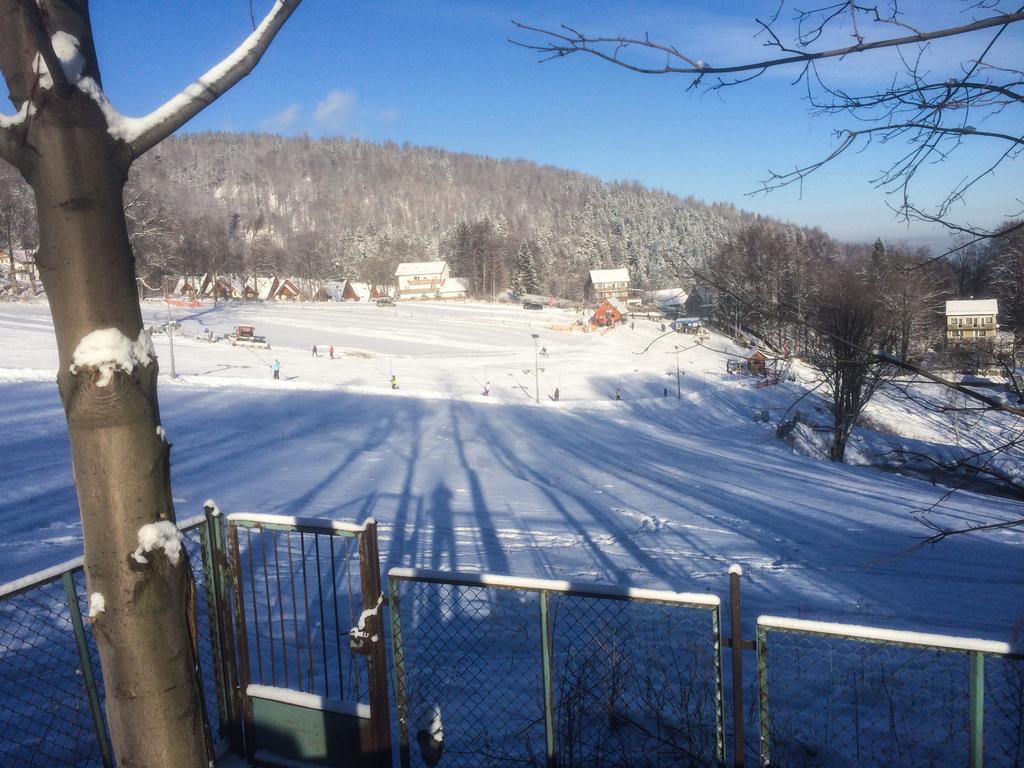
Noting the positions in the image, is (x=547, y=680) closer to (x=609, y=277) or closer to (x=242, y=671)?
(x=242, y=671)

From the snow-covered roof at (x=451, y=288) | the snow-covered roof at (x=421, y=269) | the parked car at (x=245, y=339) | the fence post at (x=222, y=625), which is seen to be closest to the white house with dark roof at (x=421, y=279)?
the snow-covered roof at (x=421, y=269)

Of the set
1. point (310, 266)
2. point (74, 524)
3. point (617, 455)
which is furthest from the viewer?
point (310, 266)

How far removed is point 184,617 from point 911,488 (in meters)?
21.5

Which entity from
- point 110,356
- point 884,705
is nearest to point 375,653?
point 110,356

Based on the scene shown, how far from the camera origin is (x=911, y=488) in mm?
19641

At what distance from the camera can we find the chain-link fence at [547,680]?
3764 millimetres

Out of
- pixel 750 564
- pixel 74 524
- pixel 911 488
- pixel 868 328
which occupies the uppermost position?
pixel 868 328

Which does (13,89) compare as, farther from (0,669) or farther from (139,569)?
(0,669)

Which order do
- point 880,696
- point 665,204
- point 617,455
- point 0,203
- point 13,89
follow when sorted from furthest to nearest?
point 665,204 → point 0,203 → point 617,455 → point 880,696 → point 13,89

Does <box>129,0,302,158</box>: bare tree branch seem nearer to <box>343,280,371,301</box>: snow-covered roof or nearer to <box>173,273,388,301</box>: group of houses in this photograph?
<box>173,273,388,301</box>: group of houses

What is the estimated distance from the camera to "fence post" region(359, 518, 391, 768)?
360 cm

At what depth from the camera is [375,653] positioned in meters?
3.61

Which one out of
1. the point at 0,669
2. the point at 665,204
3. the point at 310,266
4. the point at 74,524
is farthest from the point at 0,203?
the point at 665,204

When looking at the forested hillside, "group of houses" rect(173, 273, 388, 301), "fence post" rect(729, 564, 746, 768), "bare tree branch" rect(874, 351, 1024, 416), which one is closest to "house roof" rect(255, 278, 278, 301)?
"group of houses" rect(173, 273, 388, 301)
